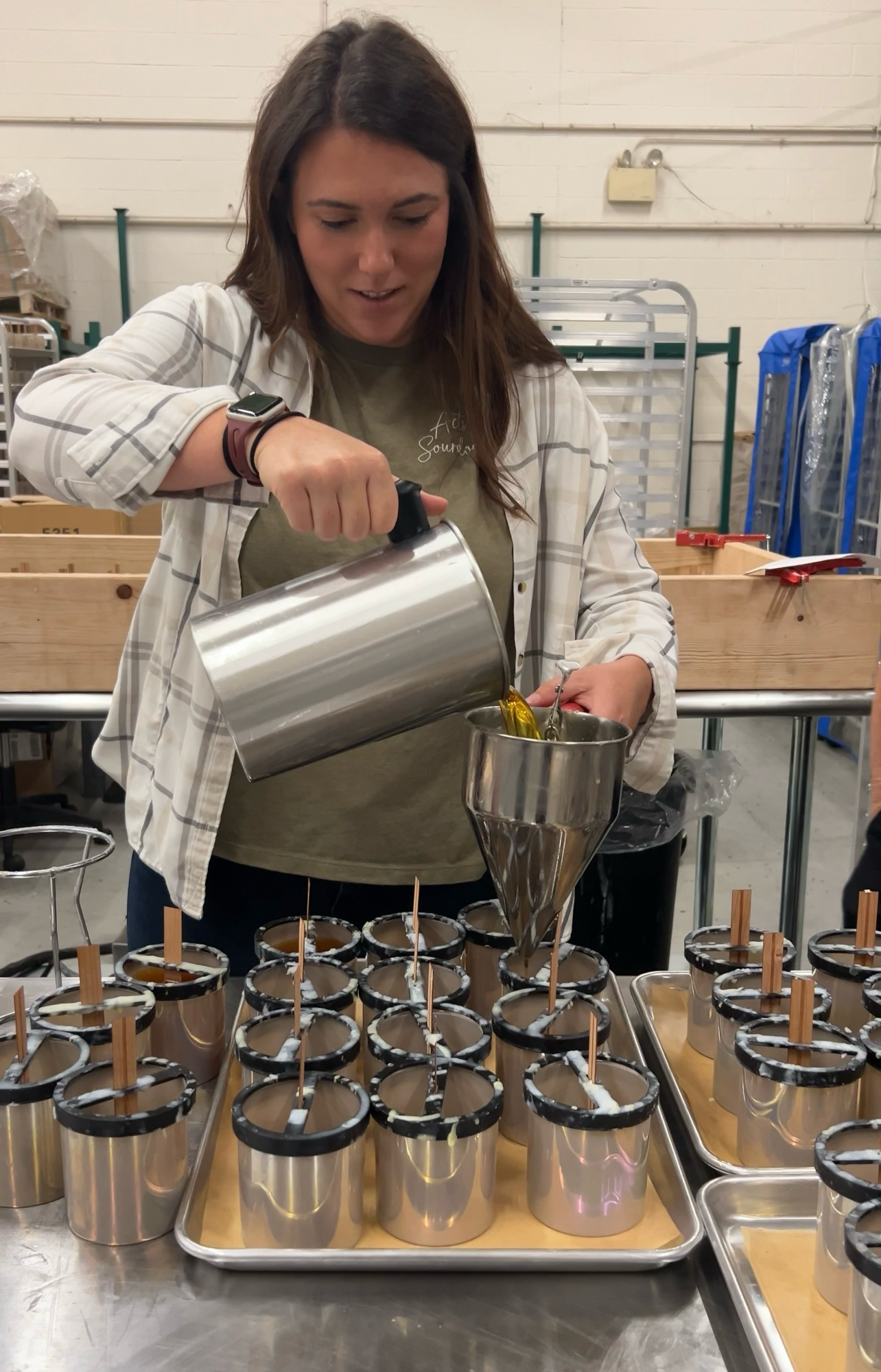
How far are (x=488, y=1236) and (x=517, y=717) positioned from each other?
37 cm

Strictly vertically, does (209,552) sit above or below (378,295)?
below

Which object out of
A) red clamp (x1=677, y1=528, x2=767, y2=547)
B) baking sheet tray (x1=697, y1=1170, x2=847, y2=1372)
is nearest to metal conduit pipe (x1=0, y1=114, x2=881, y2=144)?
red clamp (x1=677, y1=528, x2=767, y2=547)

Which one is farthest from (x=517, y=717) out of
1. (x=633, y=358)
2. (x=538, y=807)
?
(x=633, y=358)

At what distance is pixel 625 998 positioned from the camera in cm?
112

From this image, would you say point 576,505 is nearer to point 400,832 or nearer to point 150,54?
point 400,832

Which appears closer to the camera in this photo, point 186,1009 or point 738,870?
point 186,1009

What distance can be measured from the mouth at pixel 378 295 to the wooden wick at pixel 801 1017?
726 millimetres

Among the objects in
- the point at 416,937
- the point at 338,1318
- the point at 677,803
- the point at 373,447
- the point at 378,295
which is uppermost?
the point at 378,295

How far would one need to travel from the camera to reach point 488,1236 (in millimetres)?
754

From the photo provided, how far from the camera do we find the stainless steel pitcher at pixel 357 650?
2.60ft

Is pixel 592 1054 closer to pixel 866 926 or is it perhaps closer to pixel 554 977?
pixel 554 977

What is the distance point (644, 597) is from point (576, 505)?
13 centimetres

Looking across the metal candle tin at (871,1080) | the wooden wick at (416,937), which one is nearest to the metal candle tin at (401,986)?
the wooden wick at (416,937)

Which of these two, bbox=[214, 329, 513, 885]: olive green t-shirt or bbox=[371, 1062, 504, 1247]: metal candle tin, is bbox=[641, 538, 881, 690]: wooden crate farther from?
bbox=[371, 1062, 504, 1247]: metal candle tin
